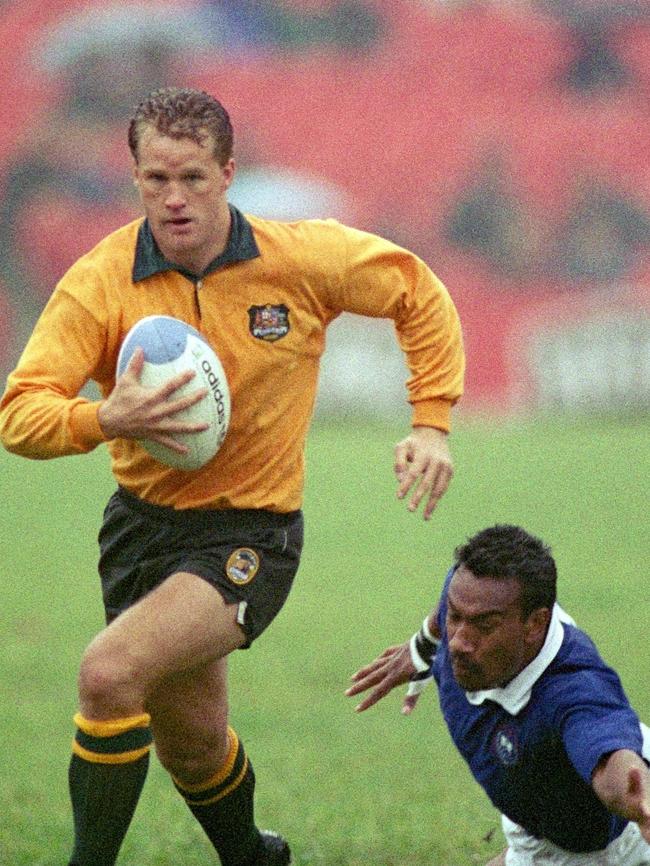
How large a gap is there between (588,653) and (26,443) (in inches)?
63.5

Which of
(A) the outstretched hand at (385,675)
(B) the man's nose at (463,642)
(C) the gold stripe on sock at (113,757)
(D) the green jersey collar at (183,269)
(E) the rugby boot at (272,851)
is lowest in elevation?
(E) the rugby boot at (272,851)

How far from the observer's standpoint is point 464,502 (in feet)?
56.4

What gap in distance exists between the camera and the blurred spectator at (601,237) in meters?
27.3

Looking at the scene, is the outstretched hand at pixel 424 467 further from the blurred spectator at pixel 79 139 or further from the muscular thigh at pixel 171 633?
the blurred spectator at pixel 79 139

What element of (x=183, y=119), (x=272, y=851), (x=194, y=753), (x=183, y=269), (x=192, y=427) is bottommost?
(x=272, y=851)

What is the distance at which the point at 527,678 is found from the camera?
14.4 ft

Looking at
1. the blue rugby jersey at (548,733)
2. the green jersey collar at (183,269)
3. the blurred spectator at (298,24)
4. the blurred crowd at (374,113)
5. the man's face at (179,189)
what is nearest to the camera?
the blue rugby jersey at (548,733)

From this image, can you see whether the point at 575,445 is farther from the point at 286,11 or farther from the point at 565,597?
the point at 286,11

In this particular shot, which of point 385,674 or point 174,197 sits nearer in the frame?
point 174,197

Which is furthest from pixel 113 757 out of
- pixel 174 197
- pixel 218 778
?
pixel 174 197

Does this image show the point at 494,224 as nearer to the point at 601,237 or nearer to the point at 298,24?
the point at 601,237

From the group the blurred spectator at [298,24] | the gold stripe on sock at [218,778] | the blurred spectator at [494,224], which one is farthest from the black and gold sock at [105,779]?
the blurred spectator at [298,24]

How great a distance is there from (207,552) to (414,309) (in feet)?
3.32

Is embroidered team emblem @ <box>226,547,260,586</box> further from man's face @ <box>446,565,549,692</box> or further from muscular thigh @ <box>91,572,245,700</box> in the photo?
man's face @ <box>446,565,549,692</box>
